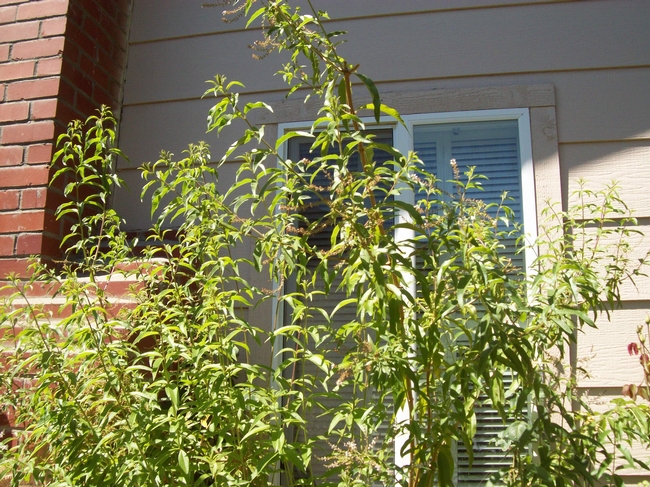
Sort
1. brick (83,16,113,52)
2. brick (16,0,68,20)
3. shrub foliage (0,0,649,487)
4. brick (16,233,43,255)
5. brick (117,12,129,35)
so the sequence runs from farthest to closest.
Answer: brick (117,12,129,35)
brick (83,16,113,52)
brick (16,0,68,20)
brick (16,233,43,255)
shrub foliage (0,0,649,487)

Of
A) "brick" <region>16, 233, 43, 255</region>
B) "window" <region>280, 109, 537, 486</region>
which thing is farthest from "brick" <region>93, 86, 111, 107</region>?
"window" <region>280, 109, 537, 486</region>

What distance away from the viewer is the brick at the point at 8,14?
8.80ft

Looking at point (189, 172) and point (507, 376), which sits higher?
point (189, 172)

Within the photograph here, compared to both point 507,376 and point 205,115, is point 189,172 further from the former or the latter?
point 507,376

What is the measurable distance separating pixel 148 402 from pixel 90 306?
0.32m

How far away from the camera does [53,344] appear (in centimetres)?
168

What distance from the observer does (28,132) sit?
2498 mm

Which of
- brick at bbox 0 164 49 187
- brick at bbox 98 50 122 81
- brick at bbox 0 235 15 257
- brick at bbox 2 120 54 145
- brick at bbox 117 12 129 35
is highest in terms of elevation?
brick at bbox 117 12 129 35

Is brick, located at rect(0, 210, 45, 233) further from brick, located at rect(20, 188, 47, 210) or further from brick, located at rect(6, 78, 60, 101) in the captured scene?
brick, located at rect(6, 78, 60, 101)

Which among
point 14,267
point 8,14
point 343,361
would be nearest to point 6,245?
point 14,267

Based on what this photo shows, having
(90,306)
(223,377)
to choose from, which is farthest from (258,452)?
(90,306)

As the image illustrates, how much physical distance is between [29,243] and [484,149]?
184 centimetres

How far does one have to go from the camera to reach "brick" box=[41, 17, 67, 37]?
2561mm

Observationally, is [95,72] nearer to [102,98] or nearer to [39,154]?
[102,98]
